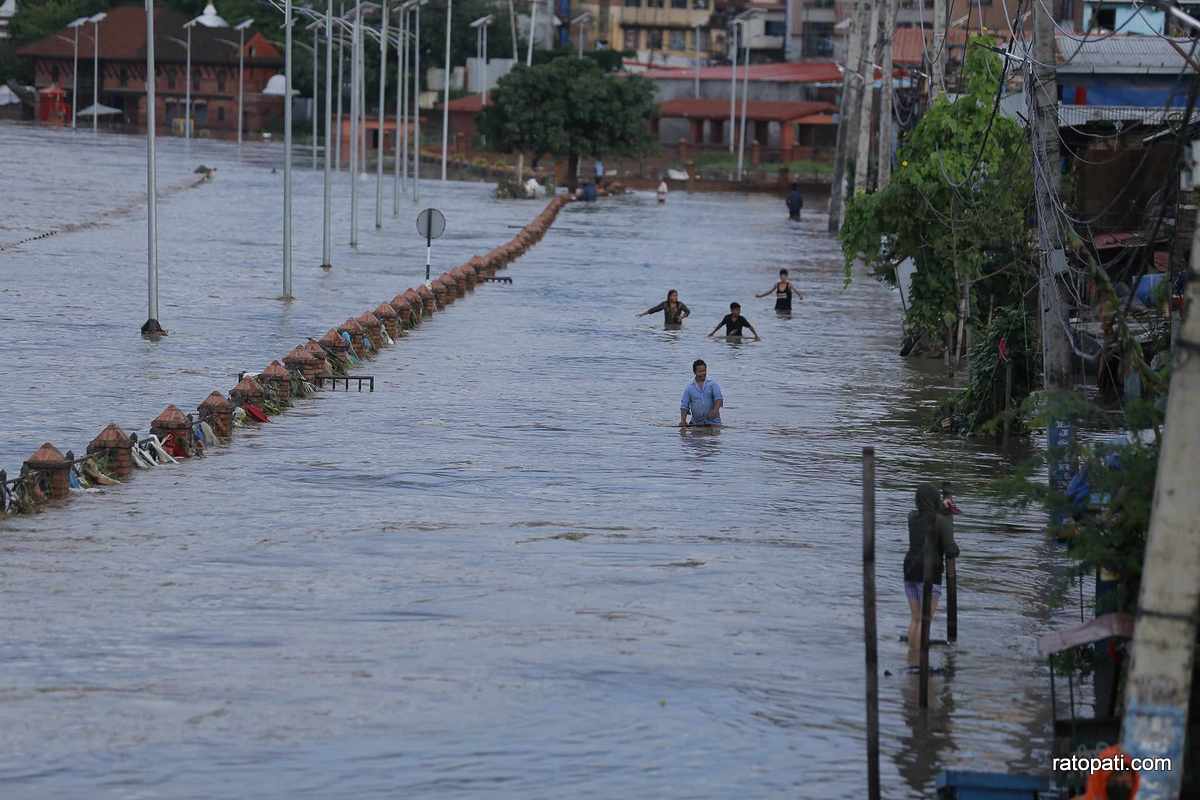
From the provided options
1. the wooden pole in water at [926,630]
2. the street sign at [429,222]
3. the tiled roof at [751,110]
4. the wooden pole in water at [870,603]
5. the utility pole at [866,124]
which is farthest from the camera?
the tiled roof at [751,110]

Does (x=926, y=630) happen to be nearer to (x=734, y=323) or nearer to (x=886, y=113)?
(x=734, y=323)

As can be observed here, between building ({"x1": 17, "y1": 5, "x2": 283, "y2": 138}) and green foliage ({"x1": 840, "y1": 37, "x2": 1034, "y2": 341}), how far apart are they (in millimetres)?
113220

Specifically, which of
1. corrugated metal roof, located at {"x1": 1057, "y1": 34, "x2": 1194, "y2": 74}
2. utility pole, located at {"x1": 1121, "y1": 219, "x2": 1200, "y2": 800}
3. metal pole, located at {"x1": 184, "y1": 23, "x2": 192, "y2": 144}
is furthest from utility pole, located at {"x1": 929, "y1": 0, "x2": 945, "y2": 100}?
metal pole, located at {"x1": 184, "y1": 23, "x2": 192, "y2": 144}

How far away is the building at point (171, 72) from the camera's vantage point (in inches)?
5659

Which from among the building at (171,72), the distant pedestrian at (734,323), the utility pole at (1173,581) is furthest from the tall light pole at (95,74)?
the utility pole at (1173,581)

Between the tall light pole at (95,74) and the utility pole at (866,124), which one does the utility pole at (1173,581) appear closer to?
the utility pole at (866,124)

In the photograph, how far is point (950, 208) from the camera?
3111 centimetres

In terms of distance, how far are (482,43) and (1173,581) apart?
363ft

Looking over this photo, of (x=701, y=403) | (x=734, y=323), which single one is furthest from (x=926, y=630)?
(x=734, y=323)

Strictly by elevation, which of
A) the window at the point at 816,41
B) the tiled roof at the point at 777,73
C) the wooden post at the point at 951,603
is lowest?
the wooden post at the point at 951,603

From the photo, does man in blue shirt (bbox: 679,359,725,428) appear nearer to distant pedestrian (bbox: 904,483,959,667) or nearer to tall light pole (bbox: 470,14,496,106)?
distant pedestrian (bbox: 904,483,959,667)

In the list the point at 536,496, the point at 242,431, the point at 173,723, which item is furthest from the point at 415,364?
the point at 173,723

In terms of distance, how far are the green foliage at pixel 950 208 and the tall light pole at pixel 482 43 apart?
6539 cm

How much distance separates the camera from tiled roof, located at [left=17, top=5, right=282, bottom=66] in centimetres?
14312
